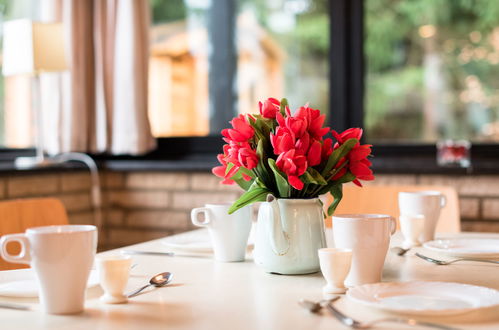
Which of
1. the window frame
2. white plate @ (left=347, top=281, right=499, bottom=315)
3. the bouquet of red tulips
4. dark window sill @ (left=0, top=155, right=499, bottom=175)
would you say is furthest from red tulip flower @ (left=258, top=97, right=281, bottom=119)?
the window frame

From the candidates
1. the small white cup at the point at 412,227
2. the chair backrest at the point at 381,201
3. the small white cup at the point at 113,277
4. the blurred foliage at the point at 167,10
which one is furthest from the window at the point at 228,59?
the small white cup at the point at 113,277

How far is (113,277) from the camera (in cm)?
105

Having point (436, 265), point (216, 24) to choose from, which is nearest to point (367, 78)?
point (216, 24)

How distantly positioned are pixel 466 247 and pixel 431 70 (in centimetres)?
175

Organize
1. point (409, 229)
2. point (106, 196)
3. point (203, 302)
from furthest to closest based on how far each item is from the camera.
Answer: point (106, 196), point (409, 229), point (203, 302)

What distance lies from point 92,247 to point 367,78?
2318 millimetres

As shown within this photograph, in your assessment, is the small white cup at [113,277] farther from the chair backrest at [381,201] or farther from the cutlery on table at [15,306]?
the chair backrest at [381,201]

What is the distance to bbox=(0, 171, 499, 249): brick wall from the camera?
286 cm

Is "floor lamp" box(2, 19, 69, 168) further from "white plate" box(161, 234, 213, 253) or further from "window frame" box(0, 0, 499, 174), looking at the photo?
"white plate" box(161, 234, 213, 253)

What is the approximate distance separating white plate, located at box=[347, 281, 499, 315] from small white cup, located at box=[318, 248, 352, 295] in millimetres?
38

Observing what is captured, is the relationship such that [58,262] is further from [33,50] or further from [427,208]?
[33,50]

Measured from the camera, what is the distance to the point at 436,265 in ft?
4.46

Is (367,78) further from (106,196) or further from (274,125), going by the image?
(274,125)

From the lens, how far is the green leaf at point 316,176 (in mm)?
1257
